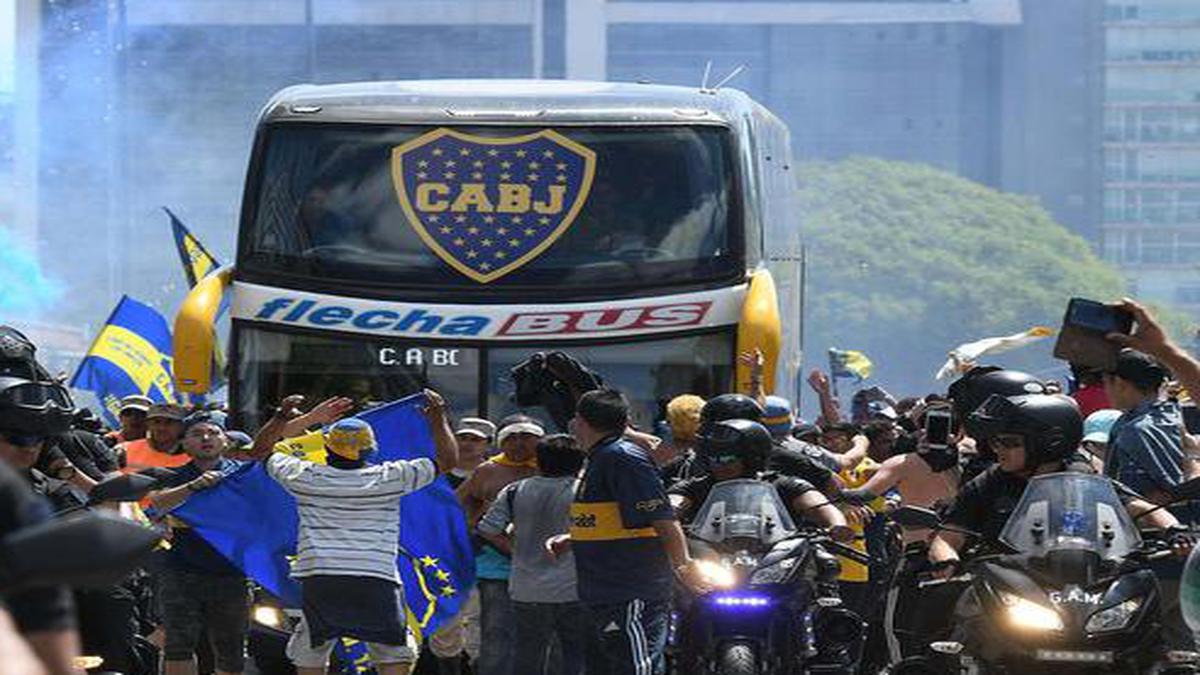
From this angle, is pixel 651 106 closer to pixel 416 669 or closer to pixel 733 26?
pixel 416 669

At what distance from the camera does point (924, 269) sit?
119750mm

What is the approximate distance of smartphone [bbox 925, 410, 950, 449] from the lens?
1386cm

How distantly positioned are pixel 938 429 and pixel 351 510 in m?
2.47

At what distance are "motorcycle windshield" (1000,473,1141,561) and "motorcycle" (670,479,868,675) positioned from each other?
1.46 meters

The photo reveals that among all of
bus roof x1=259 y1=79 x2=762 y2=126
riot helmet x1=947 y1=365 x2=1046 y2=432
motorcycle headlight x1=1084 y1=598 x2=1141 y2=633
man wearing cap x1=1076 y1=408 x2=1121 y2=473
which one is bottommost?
man wearing cap x1=1076 y1=408 x2=1121 y2=473

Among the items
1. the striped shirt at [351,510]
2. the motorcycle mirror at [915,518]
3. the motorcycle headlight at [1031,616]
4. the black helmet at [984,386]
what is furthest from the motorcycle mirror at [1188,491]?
the striped shirt at [351,510]

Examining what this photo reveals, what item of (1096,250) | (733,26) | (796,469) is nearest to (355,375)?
(796,469)

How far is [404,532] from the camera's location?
49.7ft

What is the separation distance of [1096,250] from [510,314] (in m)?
127

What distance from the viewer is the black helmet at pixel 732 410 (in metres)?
13.5

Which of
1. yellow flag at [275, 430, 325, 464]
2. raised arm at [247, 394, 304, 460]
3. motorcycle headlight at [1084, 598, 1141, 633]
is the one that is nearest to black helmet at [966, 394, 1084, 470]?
motorcycle headlight at [1084, 598, 1141, 633]

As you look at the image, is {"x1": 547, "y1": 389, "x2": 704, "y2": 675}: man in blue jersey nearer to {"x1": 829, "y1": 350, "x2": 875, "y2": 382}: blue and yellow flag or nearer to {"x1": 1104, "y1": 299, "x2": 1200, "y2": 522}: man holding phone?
{"x1": 1104, "y1": 299, "x2": 1200, "y2": 522}: man holding phone

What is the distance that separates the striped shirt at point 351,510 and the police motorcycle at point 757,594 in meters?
1.46

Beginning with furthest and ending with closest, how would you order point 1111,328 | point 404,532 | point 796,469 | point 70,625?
point 404,532 < point 796,469 < point 1111,328 < point 70,625
